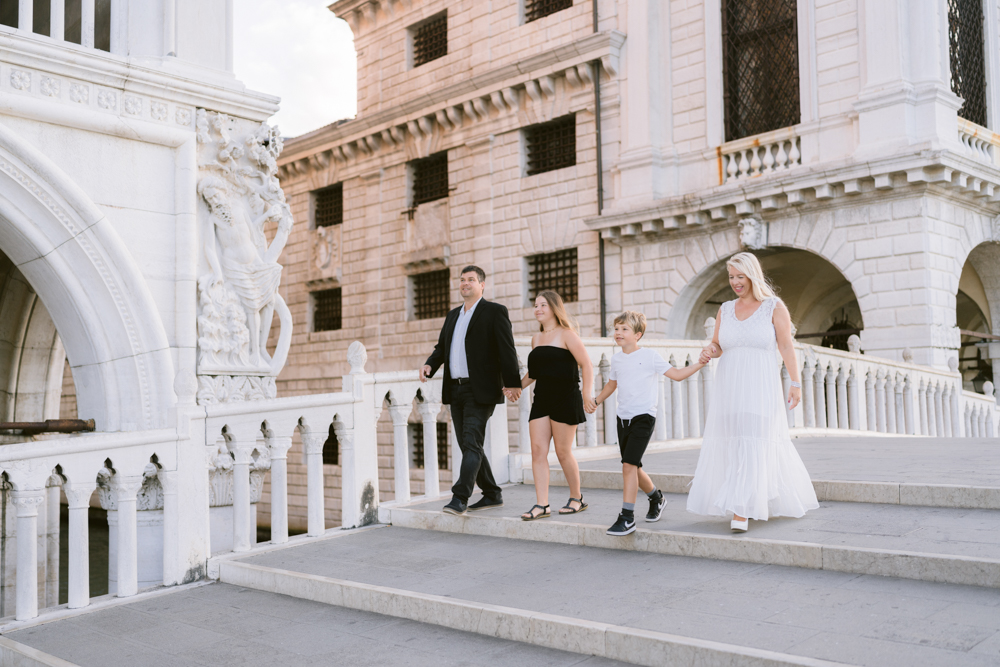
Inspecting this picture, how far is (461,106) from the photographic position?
22.8 m

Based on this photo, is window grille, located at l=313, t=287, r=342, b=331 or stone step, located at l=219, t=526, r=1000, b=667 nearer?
stone step, located at l=219, t=526, r=1000, b=667

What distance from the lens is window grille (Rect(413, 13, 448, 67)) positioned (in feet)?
80.7

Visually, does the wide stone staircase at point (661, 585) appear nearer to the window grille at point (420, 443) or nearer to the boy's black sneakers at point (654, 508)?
the boy's black sneakers at point (654, 508)

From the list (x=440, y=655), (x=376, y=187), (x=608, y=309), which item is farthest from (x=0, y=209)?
(x=376, y=187)

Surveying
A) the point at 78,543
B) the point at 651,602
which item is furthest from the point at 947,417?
the point at 78,543

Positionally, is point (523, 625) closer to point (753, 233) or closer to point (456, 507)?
point (456, 507)

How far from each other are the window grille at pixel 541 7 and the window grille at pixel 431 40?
330cm

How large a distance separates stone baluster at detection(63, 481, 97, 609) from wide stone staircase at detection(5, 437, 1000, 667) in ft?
0.93

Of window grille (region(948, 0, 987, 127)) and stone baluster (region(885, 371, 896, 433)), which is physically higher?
window grille (region(948, 0, 987, 127))

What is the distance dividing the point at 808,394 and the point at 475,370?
6.39m

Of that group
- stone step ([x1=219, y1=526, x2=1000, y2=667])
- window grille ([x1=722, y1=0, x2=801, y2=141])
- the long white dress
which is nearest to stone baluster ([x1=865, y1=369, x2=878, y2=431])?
window grille ([x1=722, y1=0, x2=801, y2=141])

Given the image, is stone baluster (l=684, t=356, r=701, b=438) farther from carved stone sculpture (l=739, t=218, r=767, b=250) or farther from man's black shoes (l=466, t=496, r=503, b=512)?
carved stone sculpture (l=739, t=218, r=767, b=250)

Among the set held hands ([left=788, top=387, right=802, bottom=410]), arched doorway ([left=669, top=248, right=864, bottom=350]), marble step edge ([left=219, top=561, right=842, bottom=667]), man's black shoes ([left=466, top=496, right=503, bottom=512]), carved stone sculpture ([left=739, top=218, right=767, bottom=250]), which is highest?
carved stone sculpture ([left=739, top=218, right=767, bottom=250])

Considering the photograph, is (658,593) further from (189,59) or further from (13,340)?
(13,340)
